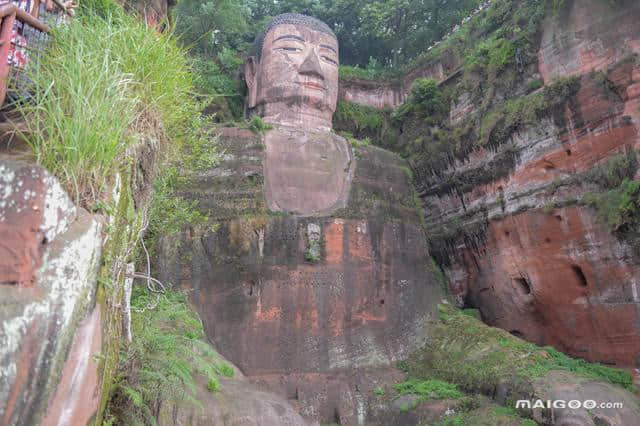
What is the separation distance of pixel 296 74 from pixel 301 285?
260 inches

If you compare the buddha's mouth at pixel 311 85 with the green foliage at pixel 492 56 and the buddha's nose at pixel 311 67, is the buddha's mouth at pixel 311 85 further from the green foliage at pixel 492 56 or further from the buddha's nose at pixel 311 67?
the green foliage at pixel 492 56

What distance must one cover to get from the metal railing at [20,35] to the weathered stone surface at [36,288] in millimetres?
1350

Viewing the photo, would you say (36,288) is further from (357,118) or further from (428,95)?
(357,118)

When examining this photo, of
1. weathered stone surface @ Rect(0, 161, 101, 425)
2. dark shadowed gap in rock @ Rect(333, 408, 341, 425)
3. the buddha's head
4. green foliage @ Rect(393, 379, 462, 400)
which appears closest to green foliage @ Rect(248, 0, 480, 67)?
the buddha's head

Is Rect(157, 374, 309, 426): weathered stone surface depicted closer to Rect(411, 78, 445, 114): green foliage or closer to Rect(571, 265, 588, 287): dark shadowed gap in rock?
Rect(571, 265, 588, 287): dark shadowed gap in rock

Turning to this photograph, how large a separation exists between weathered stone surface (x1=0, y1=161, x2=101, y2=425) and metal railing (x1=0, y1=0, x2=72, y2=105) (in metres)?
1.35

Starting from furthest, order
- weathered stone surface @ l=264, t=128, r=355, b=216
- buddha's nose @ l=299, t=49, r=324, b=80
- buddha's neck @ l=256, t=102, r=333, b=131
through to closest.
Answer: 1. buddha's nose @ l=299, t=49, r=324, b=80
2. buddha's neck @ l=256, t=102, r=333, b=131
3. weathered stone surface @ l=264, t=128, r=355, b=216

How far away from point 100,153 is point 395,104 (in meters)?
17.8

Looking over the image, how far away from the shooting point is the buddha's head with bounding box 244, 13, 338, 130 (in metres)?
16.0

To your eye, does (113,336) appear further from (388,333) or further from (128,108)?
(388,333)

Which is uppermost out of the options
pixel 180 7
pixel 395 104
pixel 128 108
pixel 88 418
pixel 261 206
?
pixel 180 7

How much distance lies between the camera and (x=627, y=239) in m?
11.0

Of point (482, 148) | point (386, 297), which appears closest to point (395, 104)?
point (482, 148)

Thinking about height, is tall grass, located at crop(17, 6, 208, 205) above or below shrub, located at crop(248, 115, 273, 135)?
below
